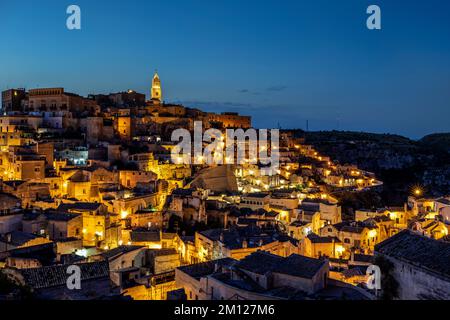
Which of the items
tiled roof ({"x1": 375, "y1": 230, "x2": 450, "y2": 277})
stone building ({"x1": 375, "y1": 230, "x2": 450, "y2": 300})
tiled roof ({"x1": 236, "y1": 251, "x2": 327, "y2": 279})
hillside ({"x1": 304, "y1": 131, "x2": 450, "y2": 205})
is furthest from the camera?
hillside ({"x1": 304, "y1": 131, "x2": 450, "y2": 205})

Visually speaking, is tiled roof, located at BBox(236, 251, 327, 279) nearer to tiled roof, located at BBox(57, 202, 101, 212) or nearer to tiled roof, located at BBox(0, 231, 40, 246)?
tiled roof, located at BBox(0, 231, 40, 246)

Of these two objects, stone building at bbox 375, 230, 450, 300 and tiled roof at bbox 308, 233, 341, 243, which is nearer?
stone building at bbox 375, 230, 450, 300

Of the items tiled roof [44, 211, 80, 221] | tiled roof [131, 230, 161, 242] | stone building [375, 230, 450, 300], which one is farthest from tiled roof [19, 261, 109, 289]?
stone building [375, 230, 450, 300]

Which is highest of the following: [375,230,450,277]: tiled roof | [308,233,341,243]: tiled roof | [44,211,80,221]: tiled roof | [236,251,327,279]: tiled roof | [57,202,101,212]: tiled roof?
[375,230,450,277]: tiled roof

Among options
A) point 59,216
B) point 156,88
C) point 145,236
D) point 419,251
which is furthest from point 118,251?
point 156,88

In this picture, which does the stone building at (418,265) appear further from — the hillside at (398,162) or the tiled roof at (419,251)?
the hillside at (398,162)

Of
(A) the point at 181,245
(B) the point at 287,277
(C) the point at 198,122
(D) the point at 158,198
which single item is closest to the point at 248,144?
(C) the point at 198,122
